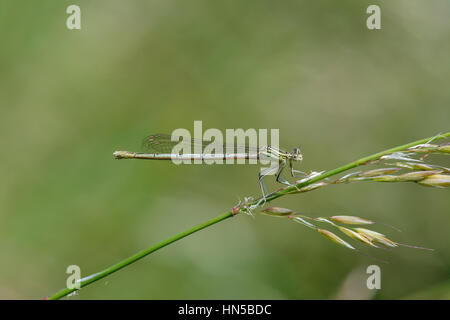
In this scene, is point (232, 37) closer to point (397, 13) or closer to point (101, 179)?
point (397, 13)

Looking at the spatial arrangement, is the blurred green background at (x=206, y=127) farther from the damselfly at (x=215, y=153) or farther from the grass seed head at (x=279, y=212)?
the grass seed head at (x=279, y=212)

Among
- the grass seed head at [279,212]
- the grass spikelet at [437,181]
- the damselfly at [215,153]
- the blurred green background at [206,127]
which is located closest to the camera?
the grass spikelet at [437,181]

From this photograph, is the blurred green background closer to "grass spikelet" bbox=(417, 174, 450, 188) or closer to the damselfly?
the damselfly

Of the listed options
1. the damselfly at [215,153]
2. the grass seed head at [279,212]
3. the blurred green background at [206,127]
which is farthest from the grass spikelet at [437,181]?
the blurred green background at [206,127]

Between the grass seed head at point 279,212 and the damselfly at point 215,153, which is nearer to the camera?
the grass seed head at point 279,212

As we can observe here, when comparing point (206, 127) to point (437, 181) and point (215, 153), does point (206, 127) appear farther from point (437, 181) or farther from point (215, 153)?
point (437, 181)
